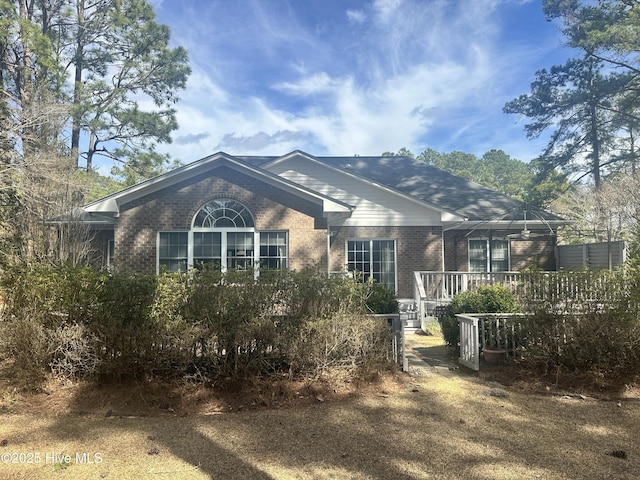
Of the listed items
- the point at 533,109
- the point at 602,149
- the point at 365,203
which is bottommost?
the point at 365,203

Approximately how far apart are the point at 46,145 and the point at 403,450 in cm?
1801

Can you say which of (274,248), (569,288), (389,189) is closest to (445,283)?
(389,189)

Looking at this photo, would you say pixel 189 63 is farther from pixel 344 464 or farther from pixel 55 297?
pixel 344 464

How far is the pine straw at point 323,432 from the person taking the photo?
3.48 meters

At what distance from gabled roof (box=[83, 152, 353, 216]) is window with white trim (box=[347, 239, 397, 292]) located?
266 centimetres

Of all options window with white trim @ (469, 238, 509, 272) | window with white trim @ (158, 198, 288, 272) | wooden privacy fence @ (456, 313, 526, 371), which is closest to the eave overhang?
window with white trim @ (469, 238, 509, 272)

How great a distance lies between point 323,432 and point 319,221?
358 inches

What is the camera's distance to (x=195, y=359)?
5309 mm

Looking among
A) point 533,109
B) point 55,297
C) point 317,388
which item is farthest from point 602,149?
point 55,297

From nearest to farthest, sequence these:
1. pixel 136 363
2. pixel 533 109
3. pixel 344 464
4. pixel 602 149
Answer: pixel 344 464 → pixel 136 363 → pixel 533 109 → pixel 602 149

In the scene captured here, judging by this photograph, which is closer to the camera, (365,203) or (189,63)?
(365,203)

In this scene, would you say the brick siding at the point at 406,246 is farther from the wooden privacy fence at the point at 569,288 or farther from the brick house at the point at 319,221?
the wooden privacy fence at the point at 569,288

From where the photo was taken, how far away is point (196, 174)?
41.4ft

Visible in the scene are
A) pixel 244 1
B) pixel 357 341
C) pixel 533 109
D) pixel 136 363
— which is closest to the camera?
pixel 136 363
